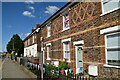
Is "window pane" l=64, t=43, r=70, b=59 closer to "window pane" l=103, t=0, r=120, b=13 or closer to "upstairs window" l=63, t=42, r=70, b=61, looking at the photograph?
"upstairs window" l=63, t=42, r=70, b=61

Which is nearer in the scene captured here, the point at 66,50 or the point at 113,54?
the point at 113,54

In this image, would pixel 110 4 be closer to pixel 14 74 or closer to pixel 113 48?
pixel 113 48

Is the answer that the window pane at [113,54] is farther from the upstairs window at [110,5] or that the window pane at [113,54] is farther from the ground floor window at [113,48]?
the upstairs window at [110,5]

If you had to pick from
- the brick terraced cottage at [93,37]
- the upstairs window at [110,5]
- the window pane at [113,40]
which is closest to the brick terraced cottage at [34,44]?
the brick terraced cottage at [93,37]

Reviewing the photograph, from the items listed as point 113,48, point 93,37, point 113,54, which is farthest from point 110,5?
point 113,54

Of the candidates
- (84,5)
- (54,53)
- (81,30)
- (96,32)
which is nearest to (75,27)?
(81,30)

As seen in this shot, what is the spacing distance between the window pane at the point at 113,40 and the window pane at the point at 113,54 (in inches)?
11.4

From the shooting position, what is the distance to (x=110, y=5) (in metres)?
6.36

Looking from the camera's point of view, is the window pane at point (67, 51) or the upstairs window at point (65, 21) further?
the upstairs window at point (65, 21)

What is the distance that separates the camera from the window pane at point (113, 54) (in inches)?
230

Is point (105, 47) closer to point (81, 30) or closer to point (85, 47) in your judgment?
point (85, 47)

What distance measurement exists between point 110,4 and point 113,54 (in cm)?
260

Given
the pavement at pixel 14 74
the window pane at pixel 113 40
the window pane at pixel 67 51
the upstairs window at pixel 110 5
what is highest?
the upstairs window at pixel 110 5

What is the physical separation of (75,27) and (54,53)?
192 inches
